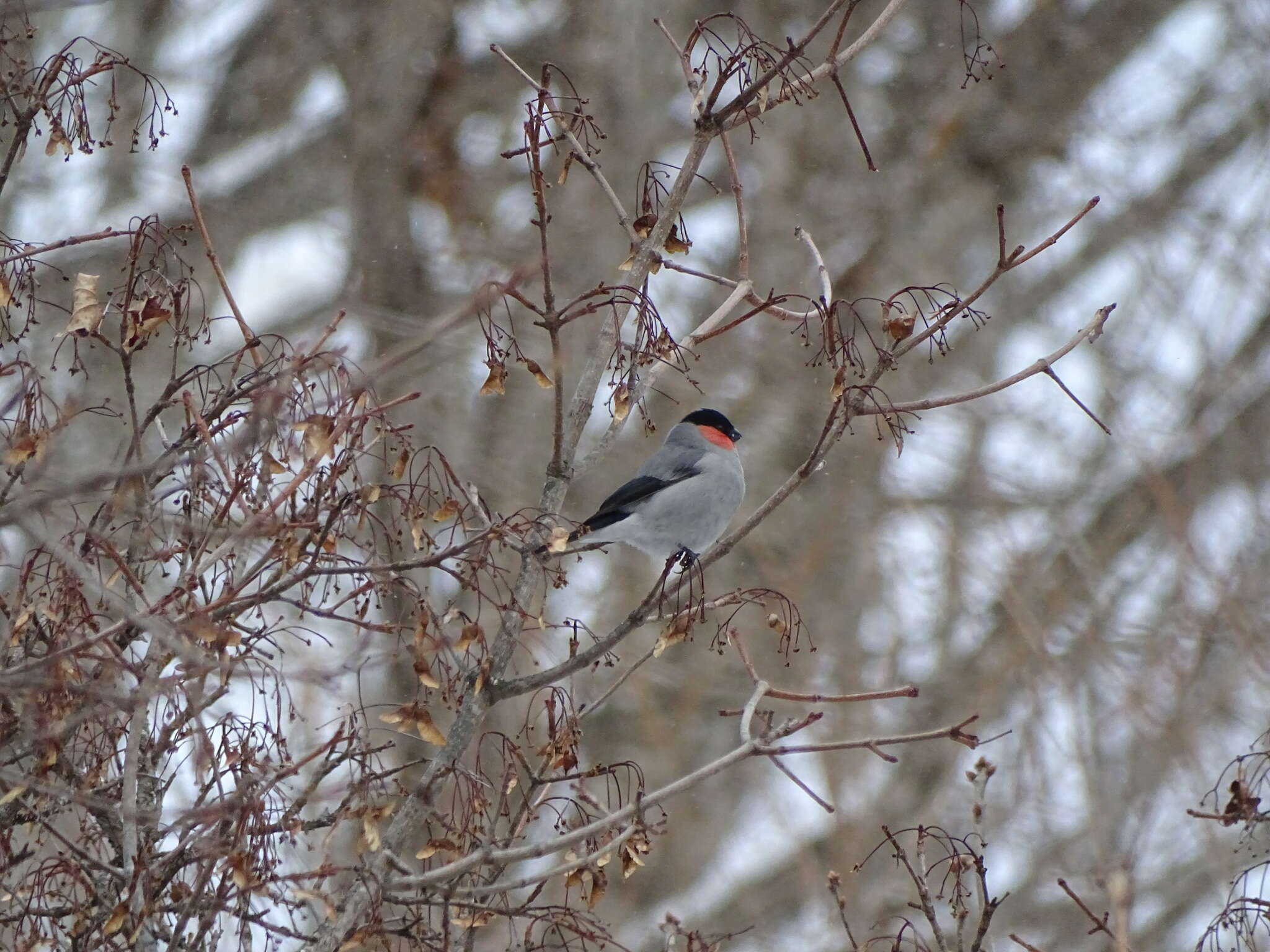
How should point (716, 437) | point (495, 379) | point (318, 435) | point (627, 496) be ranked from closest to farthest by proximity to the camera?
1. point (318, 435)
2. point (495, 379)
3. point (627, 496)
4. point (716, 437)

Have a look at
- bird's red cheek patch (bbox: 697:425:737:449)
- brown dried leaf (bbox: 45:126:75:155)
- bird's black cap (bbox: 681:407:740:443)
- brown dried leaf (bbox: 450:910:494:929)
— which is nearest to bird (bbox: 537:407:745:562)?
bird's red cheek patch (bbox: 697:425:737:449)

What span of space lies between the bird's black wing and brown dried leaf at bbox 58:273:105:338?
222 centimetres

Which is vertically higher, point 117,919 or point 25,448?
point 25,448

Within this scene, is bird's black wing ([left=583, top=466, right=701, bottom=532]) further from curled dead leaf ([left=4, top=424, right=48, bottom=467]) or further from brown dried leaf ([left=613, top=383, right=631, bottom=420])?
curled dead leaf ([left=4, top=424, right=48, bottom=467])

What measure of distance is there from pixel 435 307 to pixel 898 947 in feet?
24.4

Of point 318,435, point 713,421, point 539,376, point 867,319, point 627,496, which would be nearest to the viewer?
point 318,435

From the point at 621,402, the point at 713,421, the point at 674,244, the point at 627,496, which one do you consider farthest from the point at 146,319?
the point at 713,421

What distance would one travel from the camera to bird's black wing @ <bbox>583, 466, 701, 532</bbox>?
4.34m

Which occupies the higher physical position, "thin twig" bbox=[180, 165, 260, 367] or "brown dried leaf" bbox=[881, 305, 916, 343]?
"thin twig" bbox=[180, 165, 260, 367]

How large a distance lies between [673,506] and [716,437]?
0.73m

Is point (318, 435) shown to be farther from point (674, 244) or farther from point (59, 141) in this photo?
point (674, 244)

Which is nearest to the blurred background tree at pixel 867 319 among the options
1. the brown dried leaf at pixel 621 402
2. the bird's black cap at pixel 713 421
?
the bird's black cap at pixel 713 421

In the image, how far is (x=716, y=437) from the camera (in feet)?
16.7

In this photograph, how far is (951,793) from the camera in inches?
340
